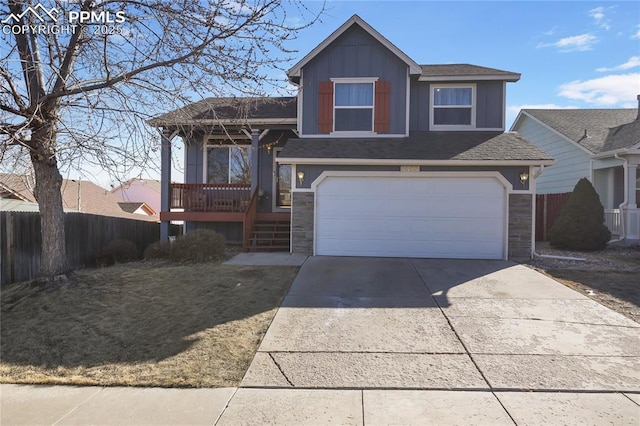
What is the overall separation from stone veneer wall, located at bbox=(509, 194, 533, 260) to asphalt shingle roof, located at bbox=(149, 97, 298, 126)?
638cm

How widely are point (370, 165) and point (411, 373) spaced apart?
22.8 feet

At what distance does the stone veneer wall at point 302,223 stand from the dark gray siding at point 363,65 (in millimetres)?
2428

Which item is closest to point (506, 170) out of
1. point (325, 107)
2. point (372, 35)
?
point (325, 107)

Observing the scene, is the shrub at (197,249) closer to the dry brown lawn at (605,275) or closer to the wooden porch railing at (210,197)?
the wooden porch railing at (210,197)

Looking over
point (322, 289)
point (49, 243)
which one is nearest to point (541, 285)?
point (322, 289)

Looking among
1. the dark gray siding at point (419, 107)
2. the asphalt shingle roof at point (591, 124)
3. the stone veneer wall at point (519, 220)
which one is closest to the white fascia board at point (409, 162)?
the stone veneer wall at point (519, 220)

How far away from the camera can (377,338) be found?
197 inches

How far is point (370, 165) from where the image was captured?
10430 mm

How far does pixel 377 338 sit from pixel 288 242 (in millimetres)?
7241

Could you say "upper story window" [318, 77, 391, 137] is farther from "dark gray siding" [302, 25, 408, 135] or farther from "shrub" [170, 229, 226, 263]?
"shrub" [170, 229, 226, 263]

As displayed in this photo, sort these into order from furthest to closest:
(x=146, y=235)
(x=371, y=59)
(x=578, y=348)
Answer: (x=146, y=235), (x=371, y=59), (x=578, y=348)

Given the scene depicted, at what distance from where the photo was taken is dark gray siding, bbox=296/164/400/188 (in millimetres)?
10453

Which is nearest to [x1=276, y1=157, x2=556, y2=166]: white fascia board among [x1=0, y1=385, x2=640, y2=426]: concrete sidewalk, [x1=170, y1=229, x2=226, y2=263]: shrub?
[x1=170, y1=229, x2=226, y2=263]: shrub

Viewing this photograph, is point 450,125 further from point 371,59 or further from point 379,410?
point 379,410
